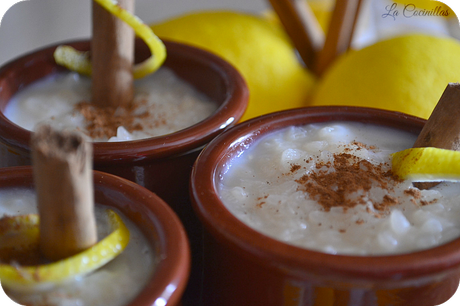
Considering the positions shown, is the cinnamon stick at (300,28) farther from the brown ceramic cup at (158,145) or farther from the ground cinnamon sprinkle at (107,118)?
the ground cinnamon sprinkle at (107,118)

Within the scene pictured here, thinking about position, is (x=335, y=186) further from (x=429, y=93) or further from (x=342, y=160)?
(x=429, y=93)

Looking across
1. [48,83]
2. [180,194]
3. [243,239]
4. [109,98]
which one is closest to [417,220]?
[243,239]

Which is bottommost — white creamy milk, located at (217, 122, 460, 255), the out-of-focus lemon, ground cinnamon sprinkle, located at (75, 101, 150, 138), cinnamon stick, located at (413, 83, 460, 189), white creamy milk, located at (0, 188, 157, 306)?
ground cinnamon sprinkle, located at (75, 101, 150, 138)

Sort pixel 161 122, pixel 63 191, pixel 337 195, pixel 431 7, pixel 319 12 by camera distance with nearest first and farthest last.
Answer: pixel 63 191, pixel 337 195, pixel 161 122, pixel 431 7, pixel 319 12

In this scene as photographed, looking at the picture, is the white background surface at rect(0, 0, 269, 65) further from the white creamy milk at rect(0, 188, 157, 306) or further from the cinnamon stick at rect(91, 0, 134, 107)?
the white creamy milk at rect(0, 188, 157, 306)

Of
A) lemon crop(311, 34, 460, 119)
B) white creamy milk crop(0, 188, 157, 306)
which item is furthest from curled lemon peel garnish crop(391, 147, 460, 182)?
white creamy milk crop(0, 188, 157, 306)

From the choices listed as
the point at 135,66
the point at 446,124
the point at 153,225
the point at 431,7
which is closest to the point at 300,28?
the point at 431,7

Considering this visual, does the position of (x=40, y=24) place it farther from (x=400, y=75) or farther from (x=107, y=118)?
(x=400, y=75)
